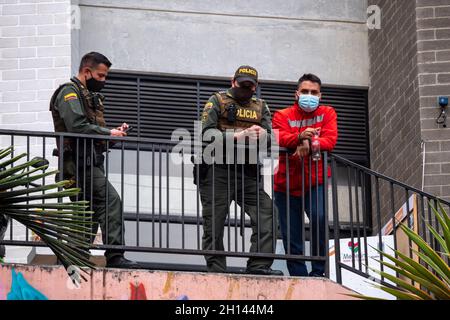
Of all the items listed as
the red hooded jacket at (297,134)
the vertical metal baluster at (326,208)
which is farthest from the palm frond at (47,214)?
the red hooded jacket at (297,134)

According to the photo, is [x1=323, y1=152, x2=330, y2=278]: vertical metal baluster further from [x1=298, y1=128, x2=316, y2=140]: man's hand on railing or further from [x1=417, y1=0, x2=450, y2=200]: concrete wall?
[x1=417, y1=0, x2=450, y2=200]: concrete wall

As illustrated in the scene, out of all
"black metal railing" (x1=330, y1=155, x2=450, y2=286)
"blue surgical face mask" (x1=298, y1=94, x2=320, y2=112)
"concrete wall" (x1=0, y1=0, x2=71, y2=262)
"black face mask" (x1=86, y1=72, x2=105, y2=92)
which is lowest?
"black metal railing" (x1=330, y1=155, x2=450, y2=286)

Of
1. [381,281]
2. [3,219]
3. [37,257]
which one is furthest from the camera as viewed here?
[37,257]

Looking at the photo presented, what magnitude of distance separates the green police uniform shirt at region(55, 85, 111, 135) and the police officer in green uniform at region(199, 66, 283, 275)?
1.05m

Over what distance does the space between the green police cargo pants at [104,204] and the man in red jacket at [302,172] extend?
5.03 ft

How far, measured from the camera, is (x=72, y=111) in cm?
1420

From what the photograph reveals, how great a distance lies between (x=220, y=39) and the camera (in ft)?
63.0

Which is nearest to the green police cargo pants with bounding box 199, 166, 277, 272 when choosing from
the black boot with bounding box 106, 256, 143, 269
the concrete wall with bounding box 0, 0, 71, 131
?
the black boot with bounding box 106, 256, 143, 269

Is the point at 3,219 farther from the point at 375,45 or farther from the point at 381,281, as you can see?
the point at 375,45

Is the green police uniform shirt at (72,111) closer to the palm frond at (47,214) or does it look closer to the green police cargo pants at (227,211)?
the green police cargo pants at (227,211)

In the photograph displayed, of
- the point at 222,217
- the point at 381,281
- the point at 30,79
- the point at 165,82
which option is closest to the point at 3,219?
the point at 222,217

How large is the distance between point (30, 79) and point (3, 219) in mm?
4717

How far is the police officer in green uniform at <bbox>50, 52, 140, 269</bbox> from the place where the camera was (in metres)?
14.1

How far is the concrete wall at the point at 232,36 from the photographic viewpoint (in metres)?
18.9
